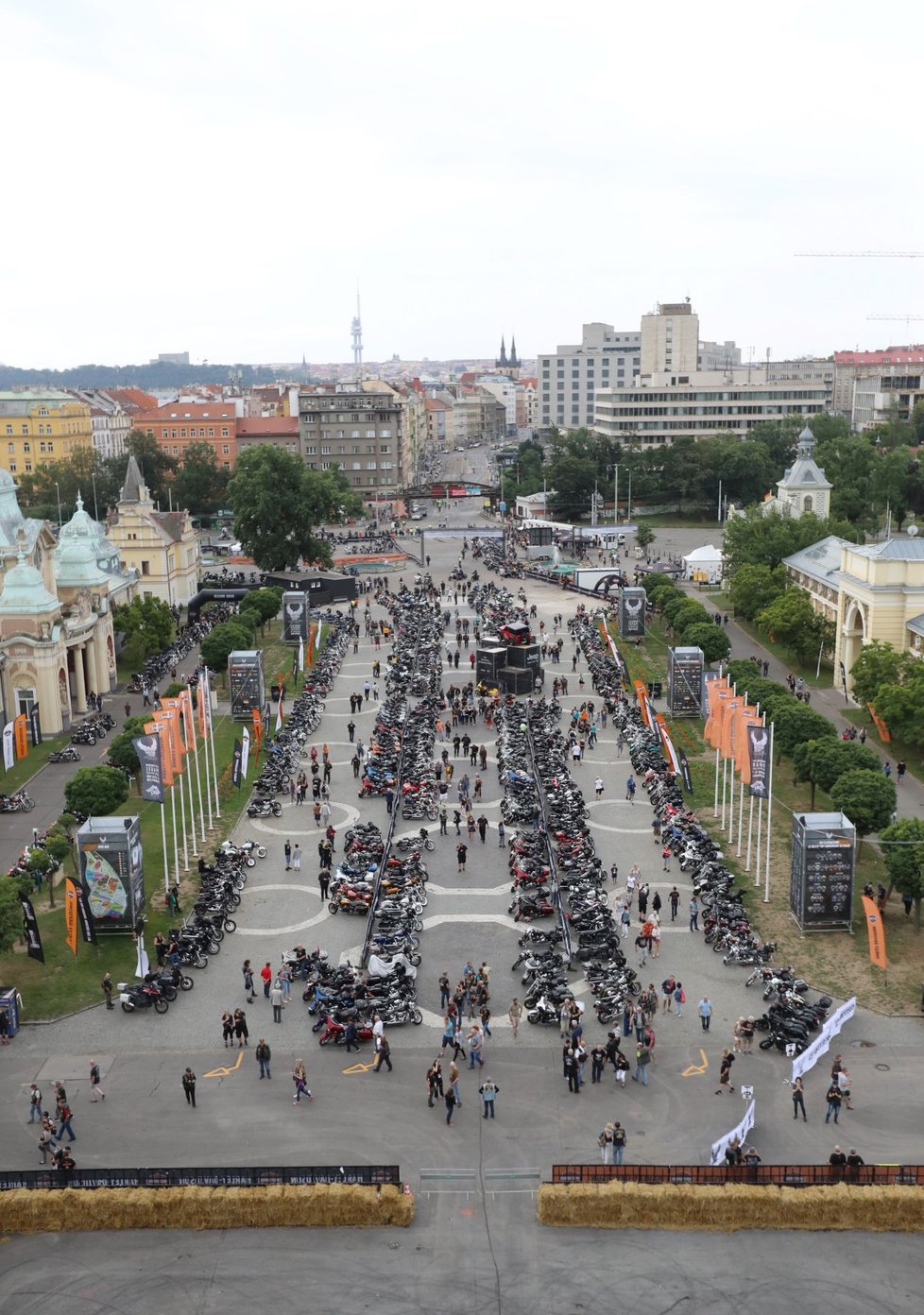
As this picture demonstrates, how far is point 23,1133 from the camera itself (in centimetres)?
2762

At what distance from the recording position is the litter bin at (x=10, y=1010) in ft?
104

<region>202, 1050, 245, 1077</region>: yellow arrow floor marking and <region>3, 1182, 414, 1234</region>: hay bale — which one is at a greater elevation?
<region>3, 1182, 414, 1234</region>: hay bale

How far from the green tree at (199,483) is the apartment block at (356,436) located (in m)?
20.6

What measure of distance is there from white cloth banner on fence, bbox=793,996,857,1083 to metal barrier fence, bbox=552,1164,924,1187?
360 cm

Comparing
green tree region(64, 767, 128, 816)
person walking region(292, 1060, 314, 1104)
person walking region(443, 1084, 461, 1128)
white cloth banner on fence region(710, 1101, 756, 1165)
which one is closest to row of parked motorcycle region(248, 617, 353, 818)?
green tree region(64, 767, 128, 816)

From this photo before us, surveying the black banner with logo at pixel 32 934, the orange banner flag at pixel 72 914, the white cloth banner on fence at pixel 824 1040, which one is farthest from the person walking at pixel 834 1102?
the black banner with logo at pixel 32 934

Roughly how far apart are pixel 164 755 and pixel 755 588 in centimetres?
4653

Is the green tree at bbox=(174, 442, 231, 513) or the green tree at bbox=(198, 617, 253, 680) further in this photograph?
the green tree at bbox=(174, 442, 231, 513)

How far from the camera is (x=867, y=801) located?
131 ft

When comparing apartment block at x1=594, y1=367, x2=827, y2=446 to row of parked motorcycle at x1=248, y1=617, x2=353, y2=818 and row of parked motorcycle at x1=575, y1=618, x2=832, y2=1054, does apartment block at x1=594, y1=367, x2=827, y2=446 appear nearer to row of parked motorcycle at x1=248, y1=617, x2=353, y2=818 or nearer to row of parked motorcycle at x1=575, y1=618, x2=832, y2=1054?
row of parked motorcycle at x1=248, y1=617, x2=353, y2=818

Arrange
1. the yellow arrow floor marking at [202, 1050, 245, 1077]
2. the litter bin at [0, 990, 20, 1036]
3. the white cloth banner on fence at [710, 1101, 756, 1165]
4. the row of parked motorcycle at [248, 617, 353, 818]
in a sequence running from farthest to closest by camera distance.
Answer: the row of parked motorcycle at [248, 617, 353, 818] → the litter bin at [0, 990, 20, 1036] → the yellow arrow floor marking at [202, 1050, 245, 1077] → the white cloth banner on fence at [710, 1101, 756, 1165]

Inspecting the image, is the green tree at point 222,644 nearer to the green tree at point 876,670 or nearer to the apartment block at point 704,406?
the green tree at point 876,670

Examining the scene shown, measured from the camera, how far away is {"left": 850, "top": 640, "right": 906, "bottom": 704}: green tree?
5516 centimetres

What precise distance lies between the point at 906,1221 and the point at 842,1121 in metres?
3.67
